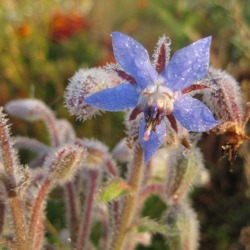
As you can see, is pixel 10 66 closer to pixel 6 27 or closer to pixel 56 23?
pixel 6 27

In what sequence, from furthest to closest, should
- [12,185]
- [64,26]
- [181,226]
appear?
[64,26] < [181,226] < [12,185]

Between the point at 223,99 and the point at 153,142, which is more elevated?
the point at 223,99

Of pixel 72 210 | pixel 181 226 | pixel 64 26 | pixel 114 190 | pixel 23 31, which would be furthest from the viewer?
pixel 64 26

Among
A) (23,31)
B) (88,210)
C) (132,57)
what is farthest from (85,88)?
(23,31)

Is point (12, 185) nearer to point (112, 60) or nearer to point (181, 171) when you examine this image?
point (181, 171)

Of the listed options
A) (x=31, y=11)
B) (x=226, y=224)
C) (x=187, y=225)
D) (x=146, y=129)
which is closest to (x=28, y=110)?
(x=187, y=225)

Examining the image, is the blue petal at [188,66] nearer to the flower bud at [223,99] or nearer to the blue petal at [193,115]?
the blue petal at [193,115]

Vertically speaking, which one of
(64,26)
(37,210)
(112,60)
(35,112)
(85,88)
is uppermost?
(64,26)

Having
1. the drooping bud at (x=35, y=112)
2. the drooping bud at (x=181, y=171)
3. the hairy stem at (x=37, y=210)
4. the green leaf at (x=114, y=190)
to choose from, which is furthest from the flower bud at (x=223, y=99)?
the drooping bud at (x=35, y=112)
